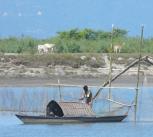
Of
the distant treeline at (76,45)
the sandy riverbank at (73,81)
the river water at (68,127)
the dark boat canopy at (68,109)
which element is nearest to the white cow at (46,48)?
the distant treeline at (76,45)

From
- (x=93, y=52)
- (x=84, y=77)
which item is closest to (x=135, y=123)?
(x=84, y=77)

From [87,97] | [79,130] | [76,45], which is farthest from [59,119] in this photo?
[76,45]

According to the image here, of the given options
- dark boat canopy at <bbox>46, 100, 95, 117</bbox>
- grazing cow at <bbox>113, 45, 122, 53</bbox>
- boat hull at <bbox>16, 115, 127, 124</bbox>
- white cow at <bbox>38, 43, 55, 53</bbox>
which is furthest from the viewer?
white cow at <bbox>38, 43, 55, 53</bbox>

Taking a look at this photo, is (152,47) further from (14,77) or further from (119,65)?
(14,77)

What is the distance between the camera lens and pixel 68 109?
4075 centimetres

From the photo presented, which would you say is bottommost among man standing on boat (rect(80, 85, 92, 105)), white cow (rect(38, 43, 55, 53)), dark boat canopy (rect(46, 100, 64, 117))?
dark boat canopy (rect(46, 100, 64, 117))

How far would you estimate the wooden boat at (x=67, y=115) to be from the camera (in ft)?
134

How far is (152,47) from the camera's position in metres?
76.9

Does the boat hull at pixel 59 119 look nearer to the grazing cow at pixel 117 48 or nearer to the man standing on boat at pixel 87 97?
the man standing on boat at pixel 87 97

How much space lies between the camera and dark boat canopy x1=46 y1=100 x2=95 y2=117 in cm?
4062

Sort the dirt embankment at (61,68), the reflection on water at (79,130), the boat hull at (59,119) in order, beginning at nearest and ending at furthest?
the reflection on water at (79,130) → the boat hull at (59,119) → the dirt embankment at (61,68)

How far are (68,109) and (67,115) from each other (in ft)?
1.33

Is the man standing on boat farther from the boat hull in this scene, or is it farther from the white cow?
the white cow

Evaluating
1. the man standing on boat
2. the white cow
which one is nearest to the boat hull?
the man standing on boat
